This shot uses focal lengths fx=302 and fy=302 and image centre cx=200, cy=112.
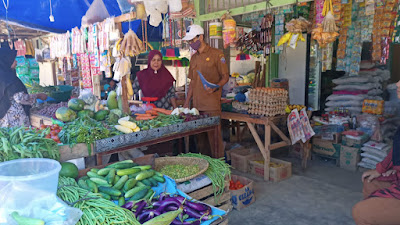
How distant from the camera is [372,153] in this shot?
16.6 feet

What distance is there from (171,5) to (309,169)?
11.6ft

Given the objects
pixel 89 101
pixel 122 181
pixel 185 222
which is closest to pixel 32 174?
pixel 122 181

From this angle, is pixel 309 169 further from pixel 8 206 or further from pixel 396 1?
pixel 8 206

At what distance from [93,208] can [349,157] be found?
4655 mm

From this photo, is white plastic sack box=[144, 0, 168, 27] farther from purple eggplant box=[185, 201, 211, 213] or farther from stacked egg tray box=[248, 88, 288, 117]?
purple eggplant box=[185, 201, 211, 213]

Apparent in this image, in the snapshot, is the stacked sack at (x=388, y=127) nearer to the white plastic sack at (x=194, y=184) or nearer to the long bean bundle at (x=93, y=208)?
the white plastic sack at (x=194, y=184)

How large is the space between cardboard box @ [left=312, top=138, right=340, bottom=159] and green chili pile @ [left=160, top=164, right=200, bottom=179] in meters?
3.32

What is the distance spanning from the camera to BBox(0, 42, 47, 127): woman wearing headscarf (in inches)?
165

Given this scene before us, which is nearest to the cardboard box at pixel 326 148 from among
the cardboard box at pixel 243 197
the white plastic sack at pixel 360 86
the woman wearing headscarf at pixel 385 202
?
the white plastic sack at pixel 360 86

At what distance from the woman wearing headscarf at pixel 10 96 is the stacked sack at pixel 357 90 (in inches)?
231

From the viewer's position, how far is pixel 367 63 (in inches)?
260

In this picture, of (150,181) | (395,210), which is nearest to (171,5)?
(150,181)

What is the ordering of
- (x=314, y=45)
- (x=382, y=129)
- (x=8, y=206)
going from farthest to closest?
(x=314, y=45) < (x=382, y=129) < (x=8, y=206)

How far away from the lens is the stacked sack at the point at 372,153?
16.3 feet
